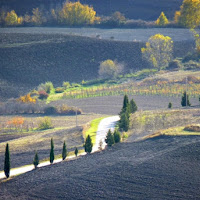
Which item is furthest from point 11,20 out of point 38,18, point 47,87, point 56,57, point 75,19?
point 47,87

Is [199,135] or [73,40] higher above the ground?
[73,40]

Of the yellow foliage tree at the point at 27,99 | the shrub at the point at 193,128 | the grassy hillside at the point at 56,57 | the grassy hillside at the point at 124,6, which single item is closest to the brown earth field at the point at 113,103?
the yellow foliage tree at the point at 27,99

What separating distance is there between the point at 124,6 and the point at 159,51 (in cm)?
3912

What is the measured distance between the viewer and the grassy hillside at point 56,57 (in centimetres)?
8700

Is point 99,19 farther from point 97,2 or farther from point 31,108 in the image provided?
point 31,108

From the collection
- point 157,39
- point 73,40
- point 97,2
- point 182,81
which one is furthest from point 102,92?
point 97,2

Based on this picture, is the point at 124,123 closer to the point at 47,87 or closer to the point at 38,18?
the point at 47,87

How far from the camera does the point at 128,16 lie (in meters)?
120

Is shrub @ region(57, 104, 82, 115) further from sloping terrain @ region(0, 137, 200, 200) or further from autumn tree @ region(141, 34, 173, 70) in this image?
sloping terrain @ region(0, 137, 200, 200)

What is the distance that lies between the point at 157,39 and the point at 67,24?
76.8 ft

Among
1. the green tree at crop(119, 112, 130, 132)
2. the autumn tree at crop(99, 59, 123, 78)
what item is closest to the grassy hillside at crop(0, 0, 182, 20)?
the autumn tree at crop(99, 59, 123, 78)

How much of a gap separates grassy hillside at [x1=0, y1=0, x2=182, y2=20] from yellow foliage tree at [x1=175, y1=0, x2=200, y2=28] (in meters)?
19.9

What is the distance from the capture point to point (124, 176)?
35438mm

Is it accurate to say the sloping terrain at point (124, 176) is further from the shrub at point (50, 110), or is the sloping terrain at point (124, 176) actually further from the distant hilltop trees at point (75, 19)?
the distant hilltop trees at point (75, 19)
